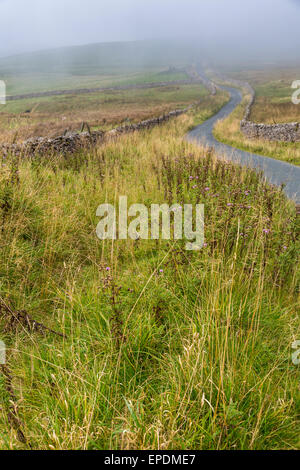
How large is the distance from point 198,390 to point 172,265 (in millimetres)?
1458

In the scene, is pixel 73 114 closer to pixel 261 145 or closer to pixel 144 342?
pixel 261 145

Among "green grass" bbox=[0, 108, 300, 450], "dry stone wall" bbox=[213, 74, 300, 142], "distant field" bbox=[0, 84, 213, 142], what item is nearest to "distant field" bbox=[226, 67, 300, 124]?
"dry stone wall" bbox=[213, 74, 300, 142]

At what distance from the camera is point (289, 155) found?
35.0 ft

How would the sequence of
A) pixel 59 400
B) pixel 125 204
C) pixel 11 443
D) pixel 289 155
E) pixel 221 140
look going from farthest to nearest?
pixel 221 140
pixel 289 155
pixel 125 204
pixel 59 400
pixel 11 443

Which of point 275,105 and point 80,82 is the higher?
point 80,82

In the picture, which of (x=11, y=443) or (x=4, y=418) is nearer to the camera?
(x=11, y=443)

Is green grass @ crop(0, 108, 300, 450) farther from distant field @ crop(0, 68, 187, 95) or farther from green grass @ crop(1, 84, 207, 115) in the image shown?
distant field @ crop(0, 68, 187, 95)

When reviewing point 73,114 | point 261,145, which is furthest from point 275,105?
point 73,114

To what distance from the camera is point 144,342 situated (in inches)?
85.3

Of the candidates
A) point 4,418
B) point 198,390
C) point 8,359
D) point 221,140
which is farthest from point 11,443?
point 221,140

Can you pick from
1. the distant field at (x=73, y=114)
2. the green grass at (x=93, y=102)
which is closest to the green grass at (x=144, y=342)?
the distant field at (x=73, y=114)

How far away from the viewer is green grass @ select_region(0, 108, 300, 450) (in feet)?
5.00

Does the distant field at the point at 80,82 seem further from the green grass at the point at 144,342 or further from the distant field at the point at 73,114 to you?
the green grass at the point at 144,342
